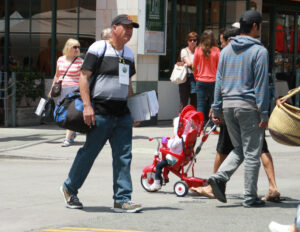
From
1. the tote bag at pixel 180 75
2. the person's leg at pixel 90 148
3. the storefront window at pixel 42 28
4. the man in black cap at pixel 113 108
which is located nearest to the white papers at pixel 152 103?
the man in black cap at pixel 113 108

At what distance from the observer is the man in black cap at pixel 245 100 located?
7371 mm

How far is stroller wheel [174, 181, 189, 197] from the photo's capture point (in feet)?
27.2

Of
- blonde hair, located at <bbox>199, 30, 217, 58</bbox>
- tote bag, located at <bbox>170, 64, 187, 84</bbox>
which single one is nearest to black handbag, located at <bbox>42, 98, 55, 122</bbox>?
blonde hair, located at <bbox>199, 30, 217, 58</bbox>

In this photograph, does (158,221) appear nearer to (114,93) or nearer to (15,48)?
(114,93)

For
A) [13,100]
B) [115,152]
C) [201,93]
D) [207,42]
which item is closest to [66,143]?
[201,93]

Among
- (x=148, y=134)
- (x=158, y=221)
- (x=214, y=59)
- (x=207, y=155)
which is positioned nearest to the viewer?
(x=158, y=221)

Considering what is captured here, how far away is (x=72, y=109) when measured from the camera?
7297mm

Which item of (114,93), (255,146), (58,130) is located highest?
(114,93)

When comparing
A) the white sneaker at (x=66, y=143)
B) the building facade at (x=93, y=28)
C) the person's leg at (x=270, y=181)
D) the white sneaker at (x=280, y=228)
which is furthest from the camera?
the building facade at (x=93, y=28)

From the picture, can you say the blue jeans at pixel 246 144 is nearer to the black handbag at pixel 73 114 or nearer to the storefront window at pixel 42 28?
the black handbag at pixel 73 114

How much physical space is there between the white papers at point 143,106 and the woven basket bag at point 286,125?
129 cm

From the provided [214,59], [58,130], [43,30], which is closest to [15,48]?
[43,30]

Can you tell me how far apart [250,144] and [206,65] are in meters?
6.40

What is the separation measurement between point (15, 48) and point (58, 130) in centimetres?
340
